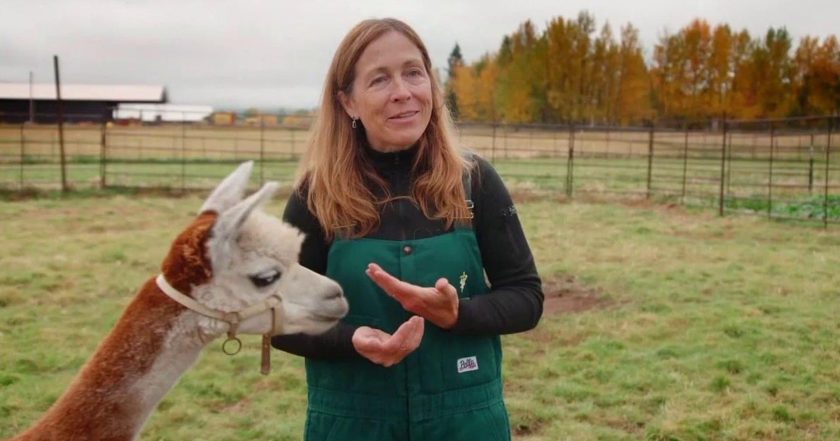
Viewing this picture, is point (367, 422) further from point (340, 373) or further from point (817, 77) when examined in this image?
point (817, 77)

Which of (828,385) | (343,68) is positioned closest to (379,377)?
(343,68)

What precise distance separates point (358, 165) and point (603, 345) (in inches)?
174

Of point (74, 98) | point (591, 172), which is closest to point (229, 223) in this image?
point (591, 172)

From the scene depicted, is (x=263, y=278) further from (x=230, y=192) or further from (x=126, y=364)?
(x=126, y=364)

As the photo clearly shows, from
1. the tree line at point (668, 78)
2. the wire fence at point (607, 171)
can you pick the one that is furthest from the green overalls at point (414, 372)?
the tree line at point (668, 78)

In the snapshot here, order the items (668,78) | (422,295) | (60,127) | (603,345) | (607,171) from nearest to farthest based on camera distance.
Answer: (422,295) < (603,345) < (60,127) < (607,171) < (668,78)

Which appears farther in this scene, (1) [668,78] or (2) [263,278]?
(1) [668,78]

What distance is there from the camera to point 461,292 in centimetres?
212

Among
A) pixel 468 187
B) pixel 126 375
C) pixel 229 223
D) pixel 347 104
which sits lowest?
pixel 126 375

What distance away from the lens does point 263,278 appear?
7.36 feet

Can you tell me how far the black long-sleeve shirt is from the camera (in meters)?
2.07

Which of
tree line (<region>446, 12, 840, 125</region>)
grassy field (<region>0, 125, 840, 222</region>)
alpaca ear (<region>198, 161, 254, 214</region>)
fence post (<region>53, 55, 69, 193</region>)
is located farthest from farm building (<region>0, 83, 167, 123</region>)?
alpaca ear (<region>198, 161, 254, 214</region>)

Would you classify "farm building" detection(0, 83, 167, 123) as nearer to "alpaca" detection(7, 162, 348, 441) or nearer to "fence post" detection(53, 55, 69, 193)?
"fence post" detection(53, 55, 69, 193)

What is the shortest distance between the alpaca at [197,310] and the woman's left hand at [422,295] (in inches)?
11.3
